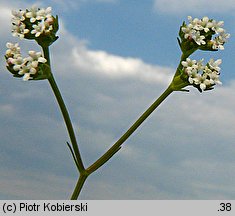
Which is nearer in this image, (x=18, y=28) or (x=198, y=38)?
(x=18, y=28)

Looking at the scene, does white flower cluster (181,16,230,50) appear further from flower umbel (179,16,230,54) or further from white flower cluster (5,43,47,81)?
white flower cluster (5,43,47,81)

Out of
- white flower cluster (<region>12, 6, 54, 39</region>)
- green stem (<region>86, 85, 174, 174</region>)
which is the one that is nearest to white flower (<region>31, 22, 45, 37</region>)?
white flower cluster (<region>12, 6, 54, 39</region>)

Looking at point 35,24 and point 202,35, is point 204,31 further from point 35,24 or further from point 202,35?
point 35,24

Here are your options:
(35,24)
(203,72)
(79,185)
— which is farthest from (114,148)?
(35,24)

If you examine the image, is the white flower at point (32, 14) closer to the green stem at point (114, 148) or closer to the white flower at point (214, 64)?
the green stem at point (114, 148)

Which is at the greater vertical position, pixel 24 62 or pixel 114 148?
Answer: pixel 24 62

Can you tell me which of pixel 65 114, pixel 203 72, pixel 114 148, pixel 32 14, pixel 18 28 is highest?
pixel 32 14

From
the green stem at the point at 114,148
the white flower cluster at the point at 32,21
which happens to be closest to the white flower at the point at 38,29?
the white flower cluster at the point at 32,21
